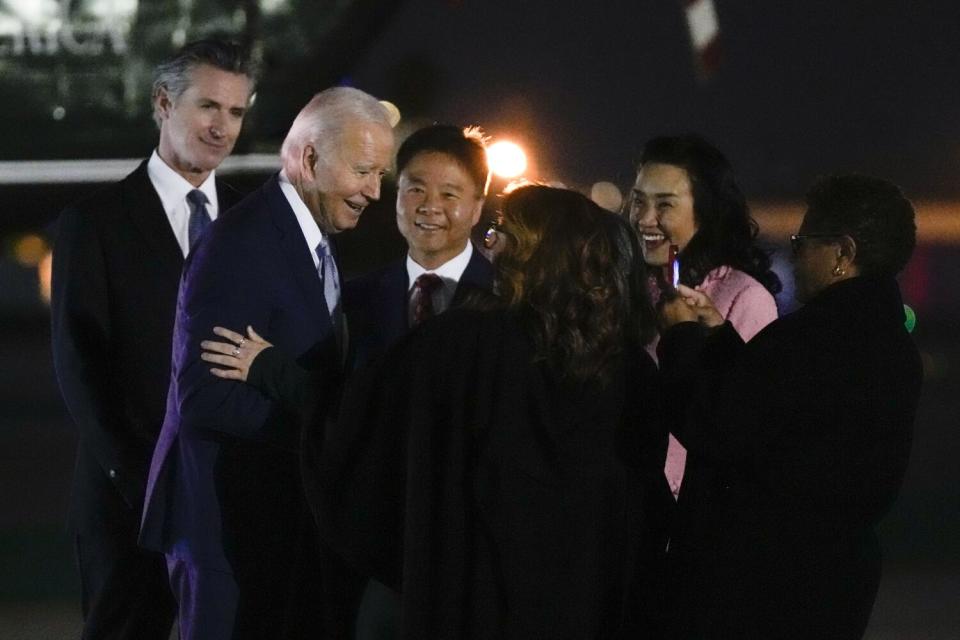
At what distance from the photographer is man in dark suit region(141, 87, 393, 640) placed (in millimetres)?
3387

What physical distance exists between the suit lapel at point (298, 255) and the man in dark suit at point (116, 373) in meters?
0.47

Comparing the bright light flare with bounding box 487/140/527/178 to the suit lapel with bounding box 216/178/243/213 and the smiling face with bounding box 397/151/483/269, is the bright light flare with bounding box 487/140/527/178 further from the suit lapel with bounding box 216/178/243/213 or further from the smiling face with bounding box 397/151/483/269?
the smiling face with bounding box 397/151/483/269

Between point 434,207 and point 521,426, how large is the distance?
94 centimetres

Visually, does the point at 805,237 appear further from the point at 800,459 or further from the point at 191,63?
the point at 191,63

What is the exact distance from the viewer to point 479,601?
9.86 ft

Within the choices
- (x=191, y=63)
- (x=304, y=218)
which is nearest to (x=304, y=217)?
Answer: (x=304, y=218)

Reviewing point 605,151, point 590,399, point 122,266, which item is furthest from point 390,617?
point 605,151

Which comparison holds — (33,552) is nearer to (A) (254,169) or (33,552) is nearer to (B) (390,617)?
(B) (390,617)

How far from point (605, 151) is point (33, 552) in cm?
1661

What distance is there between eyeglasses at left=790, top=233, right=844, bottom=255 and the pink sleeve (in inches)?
20.8

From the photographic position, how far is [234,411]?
3373mm

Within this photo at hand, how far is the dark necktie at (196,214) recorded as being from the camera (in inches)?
158

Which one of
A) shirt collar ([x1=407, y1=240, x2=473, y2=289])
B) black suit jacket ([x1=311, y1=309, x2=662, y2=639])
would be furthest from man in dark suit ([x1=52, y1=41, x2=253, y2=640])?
black suit jacket ([x1=311, y1=309, x2=662, y2=639])

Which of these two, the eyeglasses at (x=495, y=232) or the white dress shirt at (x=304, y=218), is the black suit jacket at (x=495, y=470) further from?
the white dress shirt at (x=304, y=218)
